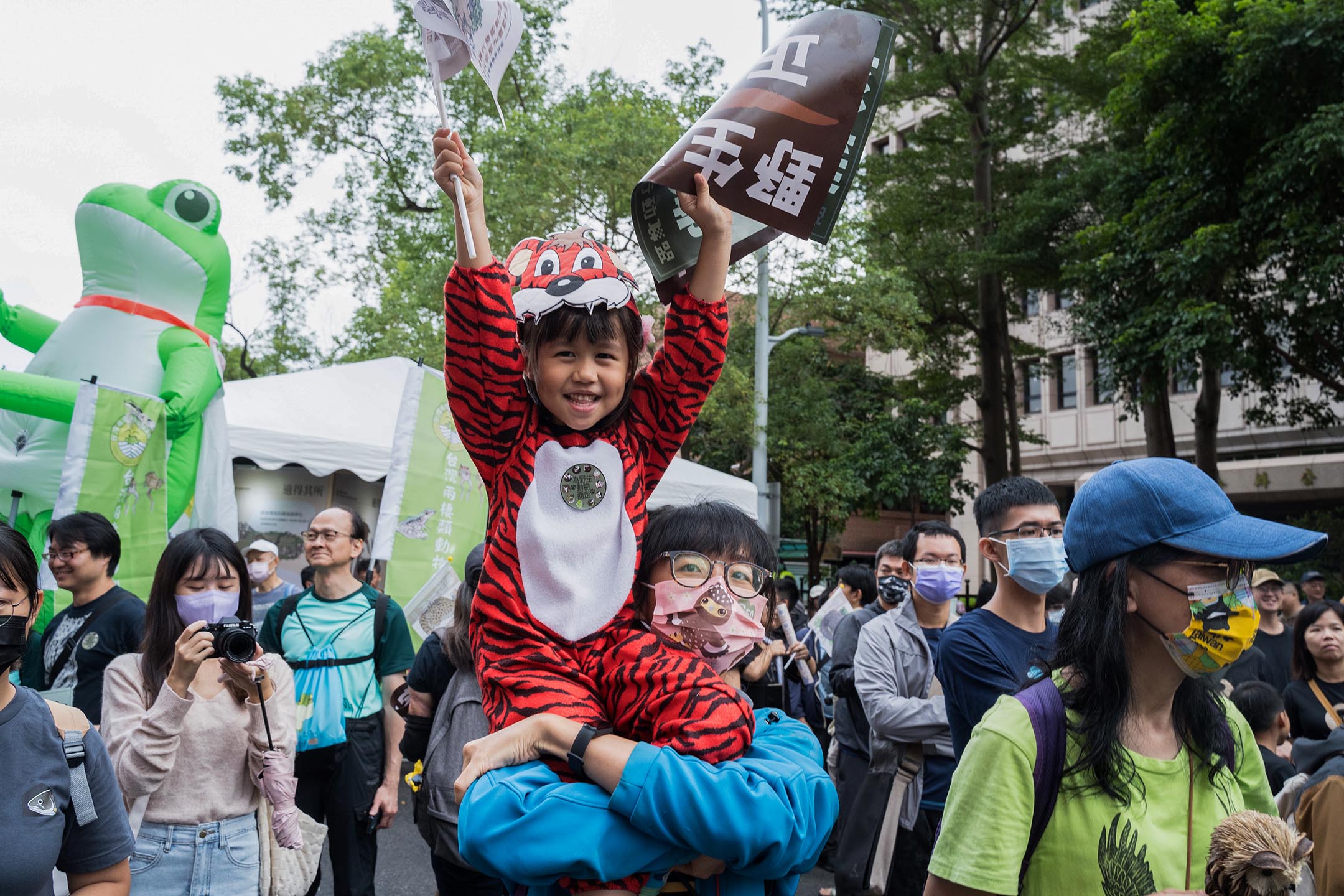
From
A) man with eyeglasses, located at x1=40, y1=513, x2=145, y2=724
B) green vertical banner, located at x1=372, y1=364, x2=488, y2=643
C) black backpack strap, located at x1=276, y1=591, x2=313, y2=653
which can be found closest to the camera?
man with eyeglasses, located at x1=40, y1=513, x2=145, y2=724

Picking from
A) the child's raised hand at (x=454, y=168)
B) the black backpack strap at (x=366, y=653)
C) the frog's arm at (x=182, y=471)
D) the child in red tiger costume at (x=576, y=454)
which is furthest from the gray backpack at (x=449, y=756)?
the frog's arm at (x=182, y=471)

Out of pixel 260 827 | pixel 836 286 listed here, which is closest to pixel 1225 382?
pixel 836 286

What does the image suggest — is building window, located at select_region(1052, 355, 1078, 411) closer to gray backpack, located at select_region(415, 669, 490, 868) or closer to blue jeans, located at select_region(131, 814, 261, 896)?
gray backpack, located at select_region(415, 669, 490, 868)

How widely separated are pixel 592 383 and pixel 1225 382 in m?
28.5

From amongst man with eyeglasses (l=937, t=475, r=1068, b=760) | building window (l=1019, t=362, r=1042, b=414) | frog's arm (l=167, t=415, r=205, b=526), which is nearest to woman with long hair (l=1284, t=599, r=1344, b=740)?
man with eyeglasses (l=937, t=475, r=1068, b=760)

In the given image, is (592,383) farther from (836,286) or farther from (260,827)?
(836,286)

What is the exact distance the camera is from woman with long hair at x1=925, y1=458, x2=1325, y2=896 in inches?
70.0

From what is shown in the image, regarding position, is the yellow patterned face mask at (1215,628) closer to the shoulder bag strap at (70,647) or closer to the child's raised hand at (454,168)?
the child's raised hand at (454,168)

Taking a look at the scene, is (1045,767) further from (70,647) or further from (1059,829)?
(70,647)

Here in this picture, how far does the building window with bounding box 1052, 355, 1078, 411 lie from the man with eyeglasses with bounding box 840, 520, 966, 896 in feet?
94.2

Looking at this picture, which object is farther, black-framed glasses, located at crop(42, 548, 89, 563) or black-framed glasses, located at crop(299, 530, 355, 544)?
black-framed glasses, located at crop(299, 530, 355, 544)

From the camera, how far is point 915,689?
4.51 meters

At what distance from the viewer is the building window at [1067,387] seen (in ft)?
105

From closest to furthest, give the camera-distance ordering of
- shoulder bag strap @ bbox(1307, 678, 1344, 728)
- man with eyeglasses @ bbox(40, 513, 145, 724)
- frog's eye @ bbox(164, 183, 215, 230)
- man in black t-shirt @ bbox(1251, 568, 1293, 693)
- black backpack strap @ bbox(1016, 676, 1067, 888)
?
black backpack strap @ bbox(1016, 676, 1067, 888) → man with eyeglasses @ bbox(40, 513, 145, 724) → shoulder bag strap @ bbox(1307, 678, 1344, 728) → man in black t-shirt @ bbox(1251, 568, 1293, 693) → frog's eye @ bbox(164, 183, 215, 230)
